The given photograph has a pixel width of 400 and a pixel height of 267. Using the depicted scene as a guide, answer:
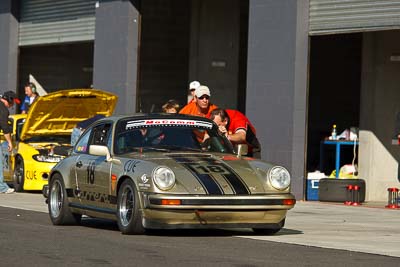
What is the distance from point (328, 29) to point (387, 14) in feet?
4.78

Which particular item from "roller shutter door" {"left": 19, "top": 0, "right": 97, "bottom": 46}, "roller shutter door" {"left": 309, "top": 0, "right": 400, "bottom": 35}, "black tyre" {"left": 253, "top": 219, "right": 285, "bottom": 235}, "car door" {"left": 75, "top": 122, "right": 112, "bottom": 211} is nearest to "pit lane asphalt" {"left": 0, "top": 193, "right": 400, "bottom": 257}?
"black tyre" {"left": 253, "top": 219, "right": 285, "bottom": 235}

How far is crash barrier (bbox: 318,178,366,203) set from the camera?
67.3 feet

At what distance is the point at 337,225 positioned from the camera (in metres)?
15.3

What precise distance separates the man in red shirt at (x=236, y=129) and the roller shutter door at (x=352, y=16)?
459 cm

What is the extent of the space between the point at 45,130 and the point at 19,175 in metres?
1.05

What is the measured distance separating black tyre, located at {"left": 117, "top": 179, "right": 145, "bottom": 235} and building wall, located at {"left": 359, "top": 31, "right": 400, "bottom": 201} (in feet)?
32.7

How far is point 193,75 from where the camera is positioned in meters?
27.4

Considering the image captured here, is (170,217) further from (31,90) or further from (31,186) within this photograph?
(31,90)

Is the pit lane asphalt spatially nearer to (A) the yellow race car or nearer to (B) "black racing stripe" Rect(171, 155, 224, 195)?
(A) the yellow race car

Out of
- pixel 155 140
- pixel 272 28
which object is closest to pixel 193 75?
pixel 272 28

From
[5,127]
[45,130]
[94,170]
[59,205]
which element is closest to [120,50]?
[45,130]

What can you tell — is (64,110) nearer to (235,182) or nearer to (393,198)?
Answer: (393,198)

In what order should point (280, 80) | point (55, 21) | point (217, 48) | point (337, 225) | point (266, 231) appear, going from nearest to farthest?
point (266, 231)
point (337, 225)
point (280, 80)
point (217, 48)
point (55, 21)

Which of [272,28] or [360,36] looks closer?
[272,28]
